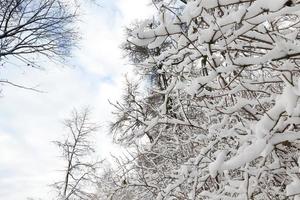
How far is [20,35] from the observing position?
28.1 ft

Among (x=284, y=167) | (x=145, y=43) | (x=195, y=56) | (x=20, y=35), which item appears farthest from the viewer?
(x=20, y=35)

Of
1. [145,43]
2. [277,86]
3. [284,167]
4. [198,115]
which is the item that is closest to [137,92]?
[198,115]

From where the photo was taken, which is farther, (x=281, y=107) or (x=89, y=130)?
(x=89, y=130)

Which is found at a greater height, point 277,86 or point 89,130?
point 89,130

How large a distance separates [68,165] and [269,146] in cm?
1820

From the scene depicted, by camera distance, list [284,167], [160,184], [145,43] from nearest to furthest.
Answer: [145,43] < [284,167] < [160,184]

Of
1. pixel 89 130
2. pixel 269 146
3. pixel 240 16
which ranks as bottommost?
pixel 269 146

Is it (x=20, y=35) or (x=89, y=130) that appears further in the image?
(x=89, y=130)

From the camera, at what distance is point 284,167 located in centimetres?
265

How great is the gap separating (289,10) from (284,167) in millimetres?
1289

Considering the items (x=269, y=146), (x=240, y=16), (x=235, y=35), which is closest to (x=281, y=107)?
(x=269, y=146)

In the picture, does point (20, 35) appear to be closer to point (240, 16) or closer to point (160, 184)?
point (160, 184)

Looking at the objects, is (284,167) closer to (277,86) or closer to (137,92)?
(277,86)

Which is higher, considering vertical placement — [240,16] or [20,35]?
[20,35]
